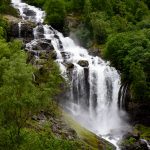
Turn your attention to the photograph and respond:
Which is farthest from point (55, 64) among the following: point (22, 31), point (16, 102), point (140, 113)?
point (16, 102)

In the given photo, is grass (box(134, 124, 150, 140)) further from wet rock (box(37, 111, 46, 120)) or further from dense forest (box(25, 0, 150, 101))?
wet rock (box(37, 111, 46, 120))

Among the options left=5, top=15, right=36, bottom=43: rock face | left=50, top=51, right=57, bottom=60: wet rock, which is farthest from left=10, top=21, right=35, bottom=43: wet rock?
left=50, top=51, right=57, bottom=60: wet rock

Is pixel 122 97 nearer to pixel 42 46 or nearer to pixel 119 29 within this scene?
pixel 42 46

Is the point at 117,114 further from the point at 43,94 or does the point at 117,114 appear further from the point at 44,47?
the point at 43,94

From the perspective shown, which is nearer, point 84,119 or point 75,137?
point 75,137

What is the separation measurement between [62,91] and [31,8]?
113ft

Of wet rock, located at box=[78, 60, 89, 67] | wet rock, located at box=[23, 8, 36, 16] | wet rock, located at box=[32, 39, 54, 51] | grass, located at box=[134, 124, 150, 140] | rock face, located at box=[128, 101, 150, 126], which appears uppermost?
wet rock, located at box=[23, 8, 36, 16]

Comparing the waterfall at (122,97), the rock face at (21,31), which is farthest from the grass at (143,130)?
the rock face at (21,31)

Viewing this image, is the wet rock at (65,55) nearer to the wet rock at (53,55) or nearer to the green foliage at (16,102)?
the wet rock at (53,55)

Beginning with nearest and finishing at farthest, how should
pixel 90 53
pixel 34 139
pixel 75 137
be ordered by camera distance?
pixel 34 139, pixel 75 137, pixel 90 53

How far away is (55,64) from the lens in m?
70.0

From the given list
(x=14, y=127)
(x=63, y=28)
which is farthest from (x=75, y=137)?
(x=63, y=28)

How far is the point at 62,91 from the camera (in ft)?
237

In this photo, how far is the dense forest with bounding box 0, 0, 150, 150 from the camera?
131 feet
